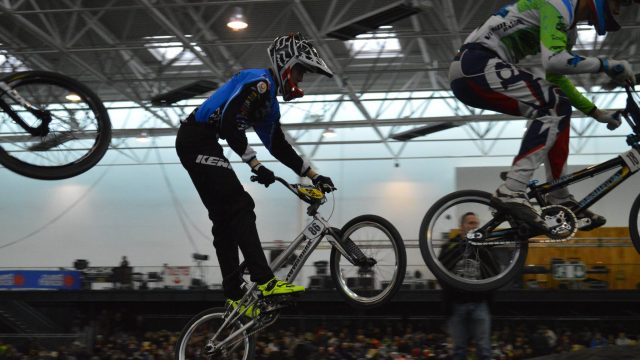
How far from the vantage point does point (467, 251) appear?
202 inches

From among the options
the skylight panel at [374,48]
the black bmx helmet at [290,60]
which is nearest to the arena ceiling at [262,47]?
the skylight panel at [374,48]

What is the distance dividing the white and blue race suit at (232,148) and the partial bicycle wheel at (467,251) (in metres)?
1.24

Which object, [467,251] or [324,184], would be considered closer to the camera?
[467,251]

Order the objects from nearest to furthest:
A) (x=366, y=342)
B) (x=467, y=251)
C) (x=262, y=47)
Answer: (x=467, y=251)
(x=366, y=342)
(x=262, y=47)

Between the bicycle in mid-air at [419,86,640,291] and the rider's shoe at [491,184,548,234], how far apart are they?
5cm

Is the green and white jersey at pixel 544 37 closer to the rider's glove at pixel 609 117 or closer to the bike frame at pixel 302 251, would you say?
the rider's glove at pixel 609 117

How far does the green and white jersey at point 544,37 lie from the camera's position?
14.9ft

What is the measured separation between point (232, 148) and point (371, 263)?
1.44 meters

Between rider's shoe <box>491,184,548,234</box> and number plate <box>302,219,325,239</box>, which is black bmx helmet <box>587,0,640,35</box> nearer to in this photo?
rider's shoe <box>491,184,548,234</box>

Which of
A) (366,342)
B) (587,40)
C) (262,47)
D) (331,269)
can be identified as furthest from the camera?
(262,47)

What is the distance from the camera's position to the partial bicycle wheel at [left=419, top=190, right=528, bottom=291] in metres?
5.02

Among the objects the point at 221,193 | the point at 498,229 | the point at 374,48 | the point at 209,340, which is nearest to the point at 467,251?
the point at 498,229

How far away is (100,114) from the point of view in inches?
228

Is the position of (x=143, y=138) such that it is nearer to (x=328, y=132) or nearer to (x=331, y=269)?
(x=328, y=132)
